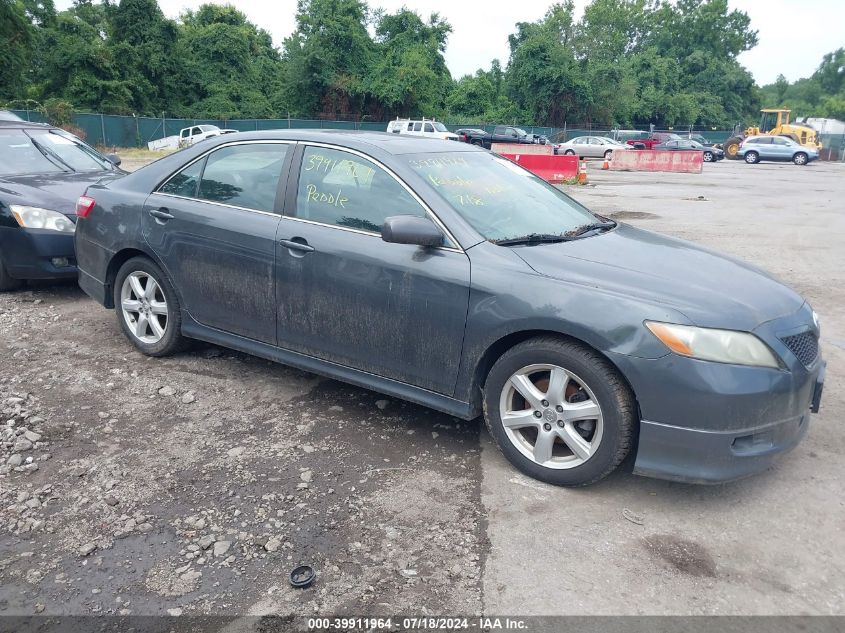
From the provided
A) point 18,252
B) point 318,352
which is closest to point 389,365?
point 318,352

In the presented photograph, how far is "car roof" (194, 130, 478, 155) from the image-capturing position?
13.9 ft

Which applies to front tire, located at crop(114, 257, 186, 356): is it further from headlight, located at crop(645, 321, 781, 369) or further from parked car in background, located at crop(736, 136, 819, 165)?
parked car in background, located at crop(736, 136, 819, 165)

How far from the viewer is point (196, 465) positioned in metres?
3.70

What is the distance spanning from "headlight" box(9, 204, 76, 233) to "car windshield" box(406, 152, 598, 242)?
403cm

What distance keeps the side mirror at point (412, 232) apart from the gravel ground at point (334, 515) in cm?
116

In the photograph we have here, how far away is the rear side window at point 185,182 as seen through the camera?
4.83 metres

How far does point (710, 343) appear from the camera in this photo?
3150 millimetres

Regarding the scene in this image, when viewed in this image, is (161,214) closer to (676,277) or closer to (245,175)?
(245,175)

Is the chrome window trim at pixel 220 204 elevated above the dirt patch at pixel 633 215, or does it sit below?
above

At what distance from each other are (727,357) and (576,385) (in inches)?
27.0

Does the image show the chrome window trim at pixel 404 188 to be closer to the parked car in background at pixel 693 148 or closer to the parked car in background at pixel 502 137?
the parked car in background at pixel 502 137

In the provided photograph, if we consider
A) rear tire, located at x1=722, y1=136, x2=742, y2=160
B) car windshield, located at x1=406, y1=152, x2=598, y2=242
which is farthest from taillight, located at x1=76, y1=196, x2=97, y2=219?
rear tire, located at x1=722, y1=136, x2=742, y2=160

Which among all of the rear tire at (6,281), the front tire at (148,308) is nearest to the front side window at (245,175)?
the front tire at (148,308)

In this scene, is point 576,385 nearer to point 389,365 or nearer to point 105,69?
point 389,365
